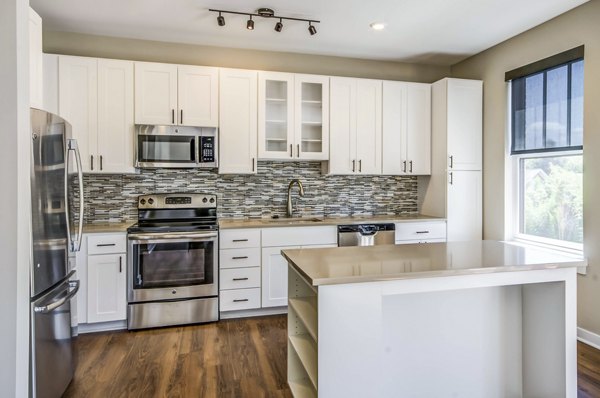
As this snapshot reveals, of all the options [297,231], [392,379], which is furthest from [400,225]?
[392,379]

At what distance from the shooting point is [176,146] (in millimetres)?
3623

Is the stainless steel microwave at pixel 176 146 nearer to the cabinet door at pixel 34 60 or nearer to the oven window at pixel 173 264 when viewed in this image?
the oven window at pixel 173 264

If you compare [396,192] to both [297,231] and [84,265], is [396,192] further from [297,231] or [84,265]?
[84,265]

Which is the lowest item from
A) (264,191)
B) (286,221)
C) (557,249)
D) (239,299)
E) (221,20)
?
(239,299)

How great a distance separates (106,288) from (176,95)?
1.86 meters

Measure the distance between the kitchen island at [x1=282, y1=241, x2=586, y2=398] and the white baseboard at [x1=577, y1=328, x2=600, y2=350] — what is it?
1.28m

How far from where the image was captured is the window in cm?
315

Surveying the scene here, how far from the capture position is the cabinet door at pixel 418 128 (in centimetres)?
427

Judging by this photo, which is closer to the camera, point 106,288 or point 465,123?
point 106,288

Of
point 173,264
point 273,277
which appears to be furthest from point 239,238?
point 173,264

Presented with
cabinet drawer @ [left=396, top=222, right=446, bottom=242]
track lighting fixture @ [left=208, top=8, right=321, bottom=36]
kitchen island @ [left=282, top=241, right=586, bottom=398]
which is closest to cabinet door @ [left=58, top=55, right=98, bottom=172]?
track lighting fixture @ [left=208, top=8, right=321, bottom=36]

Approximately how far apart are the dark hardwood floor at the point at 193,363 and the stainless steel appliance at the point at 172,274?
0.43ft

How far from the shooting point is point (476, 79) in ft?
13.8

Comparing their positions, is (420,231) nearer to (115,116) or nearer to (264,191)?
Answer: (264,191)
